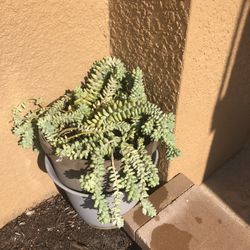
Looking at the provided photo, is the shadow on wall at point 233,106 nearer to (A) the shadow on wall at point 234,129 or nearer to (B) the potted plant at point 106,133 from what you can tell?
(A) the shadow on wall at point 234,129

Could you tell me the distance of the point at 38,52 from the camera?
69.7 inches

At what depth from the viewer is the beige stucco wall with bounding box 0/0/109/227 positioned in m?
1.65

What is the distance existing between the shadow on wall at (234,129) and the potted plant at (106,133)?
430 millimetres

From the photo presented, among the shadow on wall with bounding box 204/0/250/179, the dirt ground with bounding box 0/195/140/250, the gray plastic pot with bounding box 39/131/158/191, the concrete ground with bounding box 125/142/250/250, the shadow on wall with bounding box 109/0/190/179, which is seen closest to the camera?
the shadow on wall with bounding box 109/0/190/179

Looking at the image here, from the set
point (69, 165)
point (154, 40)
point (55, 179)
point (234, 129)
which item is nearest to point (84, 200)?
point (55, 179)

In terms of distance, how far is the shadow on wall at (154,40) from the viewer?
1567 millimetres

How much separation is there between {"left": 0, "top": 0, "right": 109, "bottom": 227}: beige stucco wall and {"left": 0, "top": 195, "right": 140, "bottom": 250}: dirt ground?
218 millimetres

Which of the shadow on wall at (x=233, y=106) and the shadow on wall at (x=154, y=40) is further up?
the shadow on wall at (x=154, y=40)

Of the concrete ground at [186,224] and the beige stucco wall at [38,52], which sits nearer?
the beige stucco wall at [38,52]

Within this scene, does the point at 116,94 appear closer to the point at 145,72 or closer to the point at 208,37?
the point at 145,72

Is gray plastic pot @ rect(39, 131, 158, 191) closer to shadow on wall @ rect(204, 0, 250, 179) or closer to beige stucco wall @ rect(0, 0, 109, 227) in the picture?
beige stucco wall @ rect(0, 0, 109, 227)

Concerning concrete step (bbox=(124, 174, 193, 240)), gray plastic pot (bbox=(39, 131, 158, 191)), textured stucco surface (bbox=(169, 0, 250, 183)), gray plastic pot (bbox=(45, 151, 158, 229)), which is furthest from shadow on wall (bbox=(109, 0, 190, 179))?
concrete step (bbox=(124, 174, 193, 240))

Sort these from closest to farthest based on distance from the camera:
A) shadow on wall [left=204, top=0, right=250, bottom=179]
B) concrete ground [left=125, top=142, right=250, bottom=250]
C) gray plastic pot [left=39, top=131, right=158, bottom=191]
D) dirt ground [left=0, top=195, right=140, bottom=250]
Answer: gray plastic pot [left=39, top=131, right=158, bottom=191] < shadow on wall [left=204, top=0, right=250, bottom=179] < concrete ground [left=125, top=142, right=250, bottom=250] < dirt ground [left=0, top=195, right=140, bottom=250]

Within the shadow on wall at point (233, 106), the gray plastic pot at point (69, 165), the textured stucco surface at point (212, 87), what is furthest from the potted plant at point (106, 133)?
the shadow on wall at point (233, 106)
